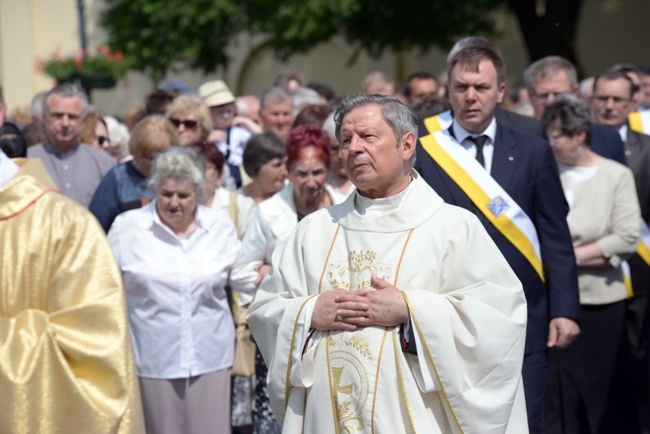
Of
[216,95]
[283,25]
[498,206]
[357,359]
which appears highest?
[283,25]

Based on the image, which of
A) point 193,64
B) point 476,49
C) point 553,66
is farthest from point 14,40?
point 476,49

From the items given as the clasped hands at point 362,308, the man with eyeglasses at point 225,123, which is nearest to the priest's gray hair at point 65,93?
the man with eyeglasses at point 225,123

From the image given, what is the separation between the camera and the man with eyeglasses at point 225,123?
948 cm

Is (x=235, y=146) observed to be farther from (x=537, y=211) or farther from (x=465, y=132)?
(x=537, y=211)

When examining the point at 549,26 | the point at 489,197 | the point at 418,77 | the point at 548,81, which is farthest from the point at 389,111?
the point at 549,26

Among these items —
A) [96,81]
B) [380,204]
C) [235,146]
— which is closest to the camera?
[380,204]

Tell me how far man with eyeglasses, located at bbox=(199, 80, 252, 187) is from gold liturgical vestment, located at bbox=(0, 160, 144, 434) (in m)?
5.06

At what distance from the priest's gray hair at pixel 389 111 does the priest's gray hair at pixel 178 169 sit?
213 centimetres

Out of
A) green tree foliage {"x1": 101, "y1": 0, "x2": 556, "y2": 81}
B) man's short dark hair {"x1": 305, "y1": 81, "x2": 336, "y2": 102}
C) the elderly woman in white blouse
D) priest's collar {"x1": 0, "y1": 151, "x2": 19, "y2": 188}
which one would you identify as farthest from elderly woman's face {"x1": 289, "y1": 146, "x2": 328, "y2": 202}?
green tree foliage {"x1": 101, "y1": 0, "x2": 556, "y2": 81}

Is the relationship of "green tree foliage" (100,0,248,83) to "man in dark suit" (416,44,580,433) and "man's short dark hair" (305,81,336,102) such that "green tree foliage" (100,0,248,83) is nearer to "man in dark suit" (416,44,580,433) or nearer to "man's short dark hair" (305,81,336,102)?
"man's short dark hair" (305,81,336,102)

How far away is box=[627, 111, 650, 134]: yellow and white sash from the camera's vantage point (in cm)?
830

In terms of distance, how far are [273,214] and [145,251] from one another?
70cm

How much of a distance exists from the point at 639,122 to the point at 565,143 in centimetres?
153

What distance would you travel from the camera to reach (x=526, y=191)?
565 centimetres
